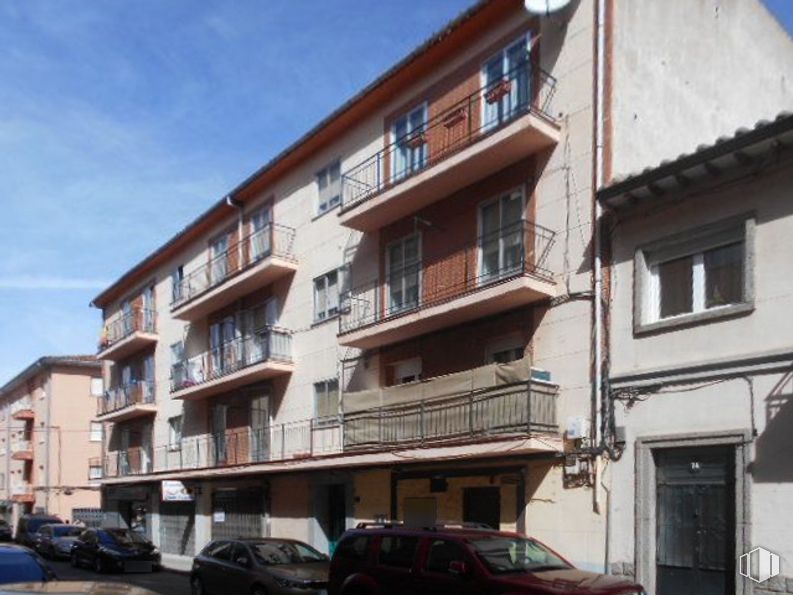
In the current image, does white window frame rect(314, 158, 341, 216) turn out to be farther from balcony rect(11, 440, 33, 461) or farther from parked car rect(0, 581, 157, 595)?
balcony rect(11, 440, 33, 461)

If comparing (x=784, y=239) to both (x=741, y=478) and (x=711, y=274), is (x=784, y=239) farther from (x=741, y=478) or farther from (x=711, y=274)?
(x=741, y=478)

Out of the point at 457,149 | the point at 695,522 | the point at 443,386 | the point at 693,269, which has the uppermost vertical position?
the point at 457,149

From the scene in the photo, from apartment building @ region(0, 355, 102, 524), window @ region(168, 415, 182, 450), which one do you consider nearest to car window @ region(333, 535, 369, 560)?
window @ region(168, 415, 182, 450)

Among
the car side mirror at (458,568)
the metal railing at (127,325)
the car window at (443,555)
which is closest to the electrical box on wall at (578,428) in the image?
the car window at (443,555)

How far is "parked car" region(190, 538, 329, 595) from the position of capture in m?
14.0

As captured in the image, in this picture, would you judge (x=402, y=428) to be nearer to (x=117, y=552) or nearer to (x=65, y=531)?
(x=117, y=552)

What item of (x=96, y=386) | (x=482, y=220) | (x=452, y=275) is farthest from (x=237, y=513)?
(x=96, y=386)

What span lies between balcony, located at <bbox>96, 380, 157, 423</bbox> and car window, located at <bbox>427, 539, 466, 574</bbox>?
76.9 feet

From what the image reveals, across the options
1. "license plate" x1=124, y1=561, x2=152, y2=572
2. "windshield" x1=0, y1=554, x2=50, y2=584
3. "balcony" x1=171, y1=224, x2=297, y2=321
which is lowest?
"license plate" x1=124, y1=561, x2=152, y2=572

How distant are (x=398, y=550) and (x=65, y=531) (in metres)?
23.0

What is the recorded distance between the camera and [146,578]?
75.0 ft

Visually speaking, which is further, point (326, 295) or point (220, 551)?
point (326, 295)

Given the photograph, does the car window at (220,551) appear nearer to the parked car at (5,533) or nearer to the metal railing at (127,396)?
the metal railing at (127,396)

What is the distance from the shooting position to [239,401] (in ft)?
85.8
